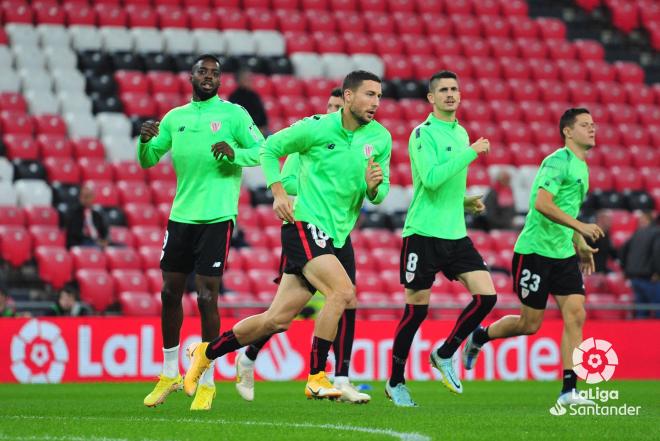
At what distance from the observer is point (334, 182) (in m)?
8.48

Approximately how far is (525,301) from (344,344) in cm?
158

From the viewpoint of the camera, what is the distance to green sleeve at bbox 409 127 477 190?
9.02 meters

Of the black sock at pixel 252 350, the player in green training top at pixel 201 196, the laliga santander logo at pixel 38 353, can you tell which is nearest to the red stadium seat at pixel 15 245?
the laliga santander logo at pixel 38 353

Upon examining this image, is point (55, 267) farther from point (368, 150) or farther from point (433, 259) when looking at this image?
point (368, 150)

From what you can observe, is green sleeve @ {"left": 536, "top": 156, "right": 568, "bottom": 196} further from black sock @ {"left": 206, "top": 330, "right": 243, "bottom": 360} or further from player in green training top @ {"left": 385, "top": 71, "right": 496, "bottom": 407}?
black sock @ {"left": 206, "top": 330, "right": 243, "bottom": 360}

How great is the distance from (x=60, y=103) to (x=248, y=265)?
4258mm

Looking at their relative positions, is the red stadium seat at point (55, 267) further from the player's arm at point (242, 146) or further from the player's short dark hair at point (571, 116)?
the player's short dark hair at point (571, 116)

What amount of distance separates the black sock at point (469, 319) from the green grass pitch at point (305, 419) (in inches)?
17.5

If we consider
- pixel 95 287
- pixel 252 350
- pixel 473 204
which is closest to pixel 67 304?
pixel 95 287

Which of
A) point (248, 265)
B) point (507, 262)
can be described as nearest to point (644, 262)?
point (507, 262)

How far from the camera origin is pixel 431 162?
932 cm

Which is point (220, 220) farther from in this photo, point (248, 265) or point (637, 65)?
point (637, 65)

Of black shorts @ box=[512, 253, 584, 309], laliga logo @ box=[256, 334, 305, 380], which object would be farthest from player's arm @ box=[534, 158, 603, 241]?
laliga logo @ box=[256, 334, 305, 380]

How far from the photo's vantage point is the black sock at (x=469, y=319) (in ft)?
31.0
